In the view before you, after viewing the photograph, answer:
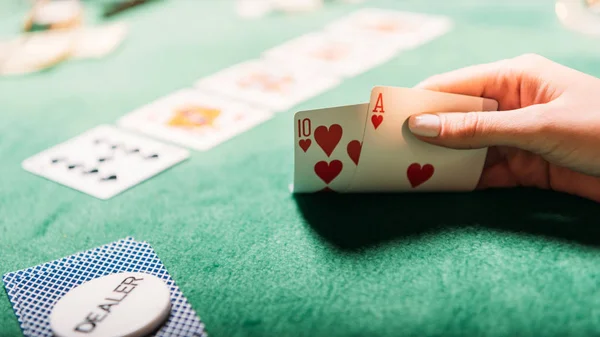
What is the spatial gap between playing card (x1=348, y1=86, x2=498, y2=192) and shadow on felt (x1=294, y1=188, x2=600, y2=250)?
3 cm

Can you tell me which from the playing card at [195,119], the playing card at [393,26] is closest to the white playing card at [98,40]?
the playing card at [195,119]

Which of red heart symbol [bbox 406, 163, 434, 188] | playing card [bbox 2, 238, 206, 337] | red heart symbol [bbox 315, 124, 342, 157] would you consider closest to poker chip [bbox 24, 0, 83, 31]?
playing card [bbox 2, 238, 206, 337]

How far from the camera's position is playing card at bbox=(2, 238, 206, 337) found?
910 mm

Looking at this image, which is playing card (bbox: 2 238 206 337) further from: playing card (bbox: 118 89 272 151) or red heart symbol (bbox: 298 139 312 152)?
playing card (bbox: 118 89 272 151)

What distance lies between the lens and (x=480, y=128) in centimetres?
110

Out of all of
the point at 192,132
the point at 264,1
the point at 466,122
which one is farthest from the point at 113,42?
the point at 466,122

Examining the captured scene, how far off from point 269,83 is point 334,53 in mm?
345

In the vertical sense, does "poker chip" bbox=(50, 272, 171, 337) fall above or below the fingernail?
below

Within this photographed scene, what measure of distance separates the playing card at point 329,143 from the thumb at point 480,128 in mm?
117

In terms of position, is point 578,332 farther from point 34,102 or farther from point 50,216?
point 34,102

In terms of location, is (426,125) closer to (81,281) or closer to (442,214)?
(442,214)

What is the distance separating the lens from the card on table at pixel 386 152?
3.73 ft

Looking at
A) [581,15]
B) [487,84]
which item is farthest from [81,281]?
[581,15]

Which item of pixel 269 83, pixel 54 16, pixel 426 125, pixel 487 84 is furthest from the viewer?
pixel 54 16
